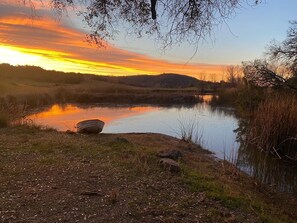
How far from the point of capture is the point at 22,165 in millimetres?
8477

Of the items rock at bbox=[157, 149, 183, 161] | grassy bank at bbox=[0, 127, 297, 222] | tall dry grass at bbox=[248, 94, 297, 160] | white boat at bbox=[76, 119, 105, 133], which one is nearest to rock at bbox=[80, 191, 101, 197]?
grassy bank at bbox=[0, 127, 297, 222]

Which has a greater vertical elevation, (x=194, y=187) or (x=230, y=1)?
(x=230, y=1)

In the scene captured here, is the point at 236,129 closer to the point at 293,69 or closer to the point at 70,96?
the point at 293,69

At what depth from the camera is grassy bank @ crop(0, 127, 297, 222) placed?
19.3 ft

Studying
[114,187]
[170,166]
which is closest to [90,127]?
[170,166]

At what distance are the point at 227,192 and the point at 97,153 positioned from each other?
3945 mm

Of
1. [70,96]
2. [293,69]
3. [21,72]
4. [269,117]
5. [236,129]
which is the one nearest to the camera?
[269,117]

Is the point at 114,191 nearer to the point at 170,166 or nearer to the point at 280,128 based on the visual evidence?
the point at 170,166

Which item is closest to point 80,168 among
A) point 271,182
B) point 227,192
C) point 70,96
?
point 227,192

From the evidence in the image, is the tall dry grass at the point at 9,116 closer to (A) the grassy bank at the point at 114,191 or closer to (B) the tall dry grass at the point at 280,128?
(A) the grassy bank at the point at 114,191

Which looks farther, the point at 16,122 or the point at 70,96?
the point at 70,96

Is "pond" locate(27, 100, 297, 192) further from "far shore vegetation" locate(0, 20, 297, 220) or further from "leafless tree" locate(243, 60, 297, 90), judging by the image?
"leafless tree" locate(243, 60, 297, 90)

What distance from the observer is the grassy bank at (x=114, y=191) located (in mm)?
5895

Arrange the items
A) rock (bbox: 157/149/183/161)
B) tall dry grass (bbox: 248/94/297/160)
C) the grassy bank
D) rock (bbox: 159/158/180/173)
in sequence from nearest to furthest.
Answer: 1. the grassy bank
2. rock (bbox: 159/158/180/173)
3. rock (bbox: 157/149/183/161)
4. tall dry grass (bbox: 248/94/297/160)
